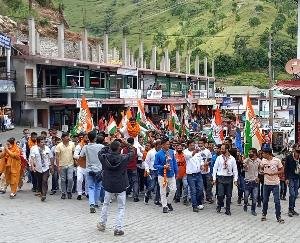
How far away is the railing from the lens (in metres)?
34.0

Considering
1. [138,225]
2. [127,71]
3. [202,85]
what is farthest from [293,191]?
[202,85]

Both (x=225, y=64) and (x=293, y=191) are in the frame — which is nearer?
(x=293, y=191)

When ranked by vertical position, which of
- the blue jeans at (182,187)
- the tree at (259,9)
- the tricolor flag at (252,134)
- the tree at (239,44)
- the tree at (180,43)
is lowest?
the blue jeans at (182,187)

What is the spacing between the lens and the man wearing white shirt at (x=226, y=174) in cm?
1205

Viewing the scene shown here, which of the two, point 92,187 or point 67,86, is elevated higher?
point 67,86

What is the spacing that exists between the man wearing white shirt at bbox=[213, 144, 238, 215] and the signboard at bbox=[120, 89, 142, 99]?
30.6m

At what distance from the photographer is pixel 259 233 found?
396 inches

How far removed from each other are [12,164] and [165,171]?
4254 mm

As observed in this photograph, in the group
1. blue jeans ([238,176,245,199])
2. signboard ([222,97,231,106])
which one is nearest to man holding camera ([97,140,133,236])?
blue jeans ([238,176,245,199])

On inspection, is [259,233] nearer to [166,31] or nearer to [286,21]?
[286,21]

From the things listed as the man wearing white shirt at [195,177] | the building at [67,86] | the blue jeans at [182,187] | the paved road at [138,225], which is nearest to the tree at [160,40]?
the building at [67,86]

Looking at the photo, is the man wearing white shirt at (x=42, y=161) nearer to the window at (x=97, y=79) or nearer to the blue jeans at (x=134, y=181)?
the blue jeans at (x=134, y=181)

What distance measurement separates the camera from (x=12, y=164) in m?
13.7

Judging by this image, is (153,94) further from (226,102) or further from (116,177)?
(116,177)
